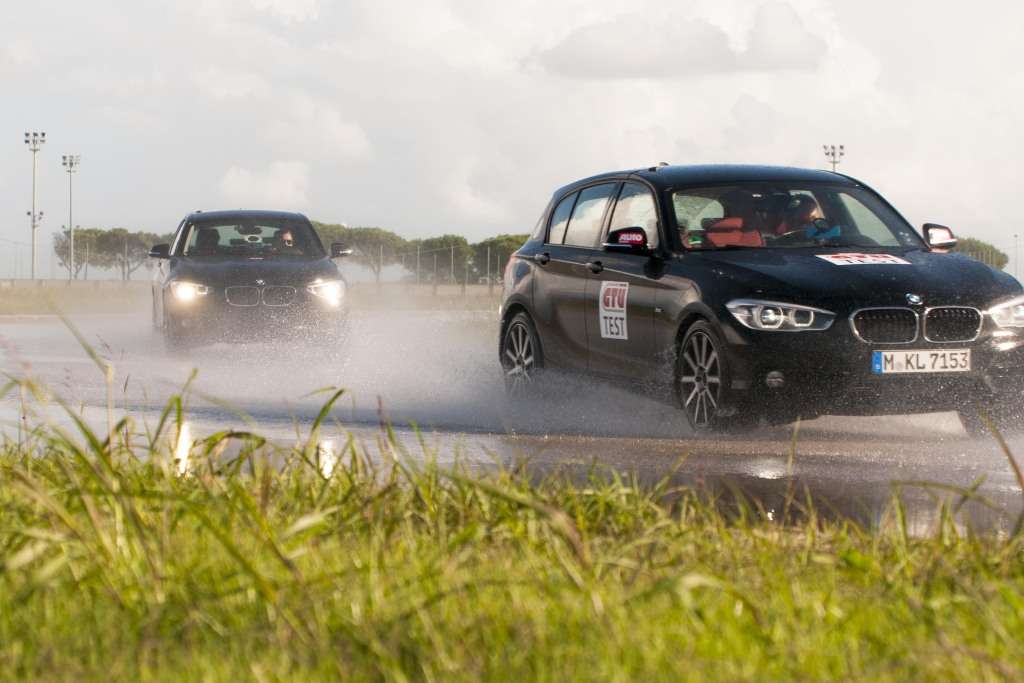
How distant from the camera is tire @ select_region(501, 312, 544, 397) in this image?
11.4m

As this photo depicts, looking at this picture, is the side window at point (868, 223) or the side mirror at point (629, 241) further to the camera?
the side window at point (868, 223)

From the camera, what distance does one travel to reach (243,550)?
4492 mm

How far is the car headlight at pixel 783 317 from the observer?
8.86 meters

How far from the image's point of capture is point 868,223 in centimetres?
1038

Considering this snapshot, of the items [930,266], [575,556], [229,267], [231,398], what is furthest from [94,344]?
[575,556]

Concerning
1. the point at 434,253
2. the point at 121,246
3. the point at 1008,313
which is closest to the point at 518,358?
the point at 1008,313

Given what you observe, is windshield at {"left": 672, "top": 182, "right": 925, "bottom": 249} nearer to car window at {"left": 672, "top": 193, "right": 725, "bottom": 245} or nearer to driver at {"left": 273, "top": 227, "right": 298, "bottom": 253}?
car window at {"left": 672, "top": 193, "right": 725, "bottom": 245}

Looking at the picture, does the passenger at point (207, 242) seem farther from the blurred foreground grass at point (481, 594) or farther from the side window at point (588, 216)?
the blurred foreground grass at point (481, 594)

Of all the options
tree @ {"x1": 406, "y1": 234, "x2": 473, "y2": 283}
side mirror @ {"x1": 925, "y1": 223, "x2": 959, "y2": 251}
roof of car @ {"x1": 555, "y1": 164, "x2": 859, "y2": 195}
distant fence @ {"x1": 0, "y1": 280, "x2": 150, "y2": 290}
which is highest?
roof of car @ {"x1": 555, "y1": 164, "x2": 859, "y2": 195}

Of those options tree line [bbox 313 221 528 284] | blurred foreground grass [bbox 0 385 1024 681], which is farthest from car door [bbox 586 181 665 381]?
tree line [bbox 313 221 528 284]

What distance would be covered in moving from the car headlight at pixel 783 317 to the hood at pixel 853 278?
0.05 m

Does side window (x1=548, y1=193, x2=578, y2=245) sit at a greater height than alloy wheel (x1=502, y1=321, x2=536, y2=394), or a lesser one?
greater

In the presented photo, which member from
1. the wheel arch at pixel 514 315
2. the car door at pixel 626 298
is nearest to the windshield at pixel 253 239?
the wheel arch at pixel 514 315

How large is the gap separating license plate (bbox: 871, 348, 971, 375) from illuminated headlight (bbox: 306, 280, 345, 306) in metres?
9.15
